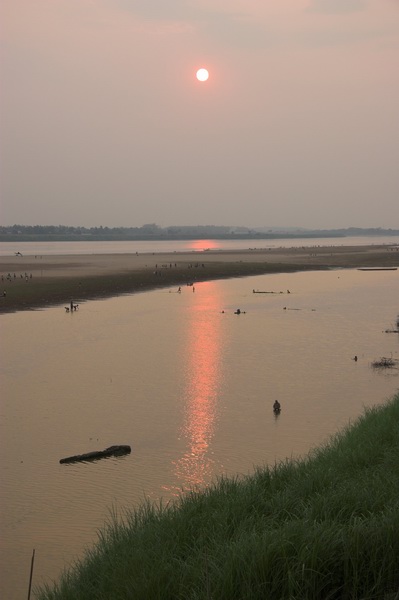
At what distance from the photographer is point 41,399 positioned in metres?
21.0

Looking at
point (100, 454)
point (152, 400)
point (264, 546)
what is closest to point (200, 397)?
point (152, 400)

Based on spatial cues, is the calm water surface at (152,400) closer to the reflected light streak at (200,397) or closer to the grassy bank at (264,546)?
the reflected light streak at (200,397)

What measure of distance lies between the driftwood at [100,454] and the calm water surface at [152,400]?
0.80 feet

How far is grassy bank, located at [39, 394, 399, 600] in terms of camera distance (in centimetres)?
732

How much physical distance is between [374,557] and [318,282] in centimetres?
5770

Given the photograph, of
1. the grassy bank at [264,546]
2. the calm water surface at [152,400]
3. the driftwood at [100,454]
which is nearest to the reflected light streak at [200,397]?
the calm water surface at [152,400]

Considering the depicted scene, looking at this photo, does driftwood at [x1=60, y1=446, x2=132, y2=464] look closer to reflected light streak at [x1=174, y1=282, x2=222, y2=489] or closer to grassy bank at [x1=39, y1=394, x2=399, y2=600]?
reflected light streak at [x1=174, y1=282, x2=222, y2=489]

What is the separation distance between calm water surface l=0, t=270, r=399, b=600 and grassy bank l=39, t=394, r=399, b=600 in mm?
2440

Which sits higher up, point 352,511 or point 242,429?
point 352,511

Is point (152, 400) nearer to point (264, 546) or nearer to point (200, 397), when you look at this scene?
point (200, 397)

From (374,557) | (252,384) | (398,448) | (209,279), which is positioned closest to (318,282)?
(209,279)

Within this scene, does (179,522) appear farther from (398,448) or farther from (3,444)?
(3,444)

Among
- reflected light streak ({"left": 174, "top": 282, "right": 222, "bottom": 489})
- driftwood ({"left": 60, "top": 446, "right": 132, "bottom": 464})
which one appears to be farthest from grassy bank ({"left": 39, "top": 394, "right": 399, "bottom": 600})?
driftwood ({"left": 60, "top": 446, "right": 132, "bottom": 464})

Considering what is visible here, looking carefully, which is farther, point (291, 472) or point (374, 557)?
point (291, 472)
